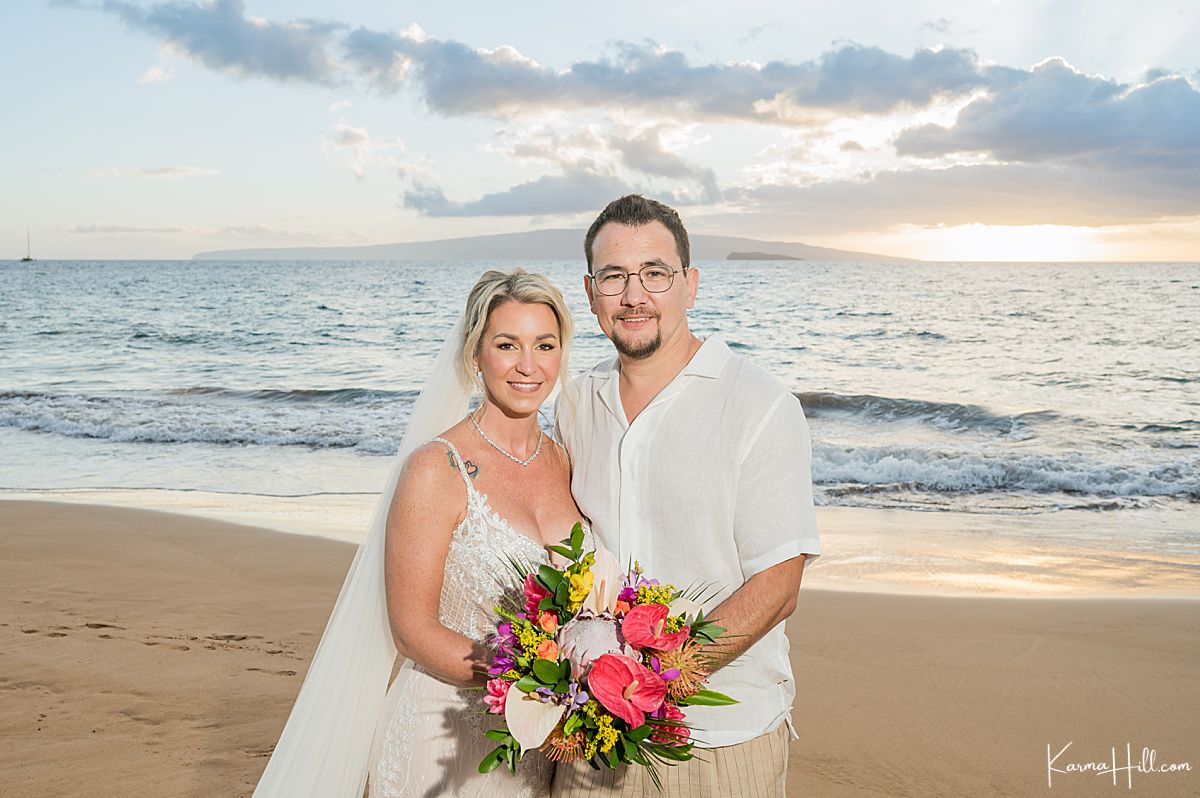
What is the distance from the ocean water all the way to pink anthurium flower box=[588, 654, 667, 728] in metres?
10.0

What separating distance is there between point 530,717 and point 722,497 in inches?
36.9

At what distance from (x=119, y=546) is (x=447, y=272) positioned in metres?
66.9

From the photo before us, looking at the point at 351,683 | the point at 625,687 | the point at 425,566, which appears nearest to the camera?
the point at 625,687

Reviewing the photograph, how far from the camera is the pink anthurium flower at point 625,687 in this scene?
6.41ft

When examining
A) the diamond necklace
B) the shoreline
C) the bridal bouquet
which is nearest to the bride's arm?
the diamond necklace

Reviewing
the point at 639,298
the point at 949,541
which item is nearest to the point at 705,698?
the point at 639,298

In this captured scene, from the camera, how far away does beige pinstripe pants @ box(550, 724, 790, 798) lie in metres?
2.71

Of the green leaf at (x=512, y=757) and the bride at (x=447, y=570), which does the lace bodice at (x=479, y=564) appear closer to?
the bride at (x=447, y=570)

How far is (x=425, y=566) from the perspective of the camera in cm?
285

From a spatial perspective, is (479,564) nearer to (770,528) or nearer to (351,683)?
(351,683)

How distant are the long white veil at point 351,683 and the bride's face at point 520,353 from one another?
0.64 feet

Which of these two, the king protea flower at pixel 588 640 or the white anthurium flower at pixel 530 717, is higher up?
the king protea flower at pixel 588 640

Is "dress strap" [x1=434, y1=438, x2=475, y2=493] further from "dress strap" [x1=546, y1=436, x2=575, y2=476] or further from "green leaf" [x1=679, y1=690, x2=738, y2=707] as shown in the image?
"green leaf" [x1=679, y1=690, x2=738, y2=707]

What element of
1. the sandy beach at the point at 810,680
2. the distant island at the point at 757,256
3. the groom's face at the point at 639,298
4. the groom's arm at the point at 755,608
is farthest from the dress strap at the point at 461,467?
the distant island at the point at 757,256
